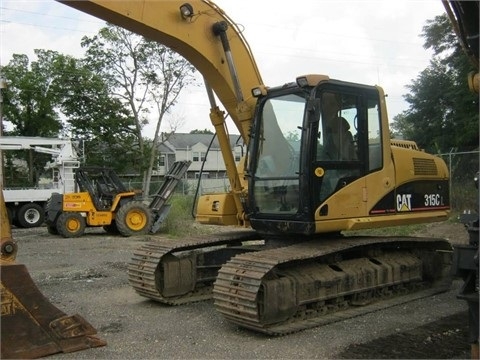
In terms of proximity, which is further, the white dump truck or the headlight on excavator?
the white dump truck

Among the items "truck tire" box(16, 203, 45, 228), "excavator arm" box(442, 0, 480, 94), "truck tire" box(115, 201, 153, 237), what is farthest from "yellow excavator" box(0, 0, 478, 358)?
"truck tire" box(16, 203, 45, 228)

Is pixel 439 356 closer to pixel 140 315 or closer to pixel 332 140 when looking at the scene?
pixel 332 140

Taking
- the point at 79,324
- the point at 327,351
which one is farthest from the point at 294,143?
the point at 79,324

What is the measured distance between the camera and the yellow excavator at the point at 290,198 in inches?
221

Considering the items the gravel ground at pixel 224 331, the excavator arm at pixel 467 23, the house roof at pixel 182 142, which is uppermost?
the house roof at pixel 182 142

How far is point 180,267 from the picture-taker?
686 cm

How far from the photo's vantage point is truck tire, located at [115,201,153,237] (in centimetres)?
1520

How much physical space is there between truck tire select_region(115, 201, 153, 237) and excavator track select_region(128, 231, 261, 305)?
829 centimetres

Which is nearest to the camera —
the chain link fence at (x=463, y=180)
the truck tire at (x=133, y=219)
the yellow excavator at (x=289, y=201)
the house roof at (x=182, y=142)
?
the yellow excavator at (x=289, y=201)

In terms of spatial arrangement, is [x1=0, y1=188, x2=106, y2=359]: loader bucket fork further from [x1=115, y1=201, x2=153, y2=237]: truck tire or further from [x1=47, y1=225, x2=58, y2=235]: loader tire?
[x1=47, y1=225, x2=58, y2=235]: loader tire

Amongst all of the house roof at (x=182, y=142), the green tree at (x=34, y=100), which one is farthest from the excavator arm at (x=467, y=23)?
the house roof at (x=182, y=142)

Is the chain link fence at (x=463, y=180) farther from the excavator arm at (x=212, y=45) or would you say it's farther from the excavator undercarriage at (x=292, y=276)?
the excavator arm at (x=212, y=45)

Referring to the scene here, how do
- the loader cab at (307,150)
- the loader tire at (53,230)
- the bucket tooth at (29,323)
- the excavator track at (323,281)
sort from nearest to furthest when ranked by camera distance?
1. the bucket tooth at (29,323)
2. the excavator track at (323,281)
3. the loader cab at (307,150)
4. the loader tire at (53,230)

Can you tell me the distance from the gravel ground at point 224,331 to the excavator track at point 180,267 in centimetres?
22
